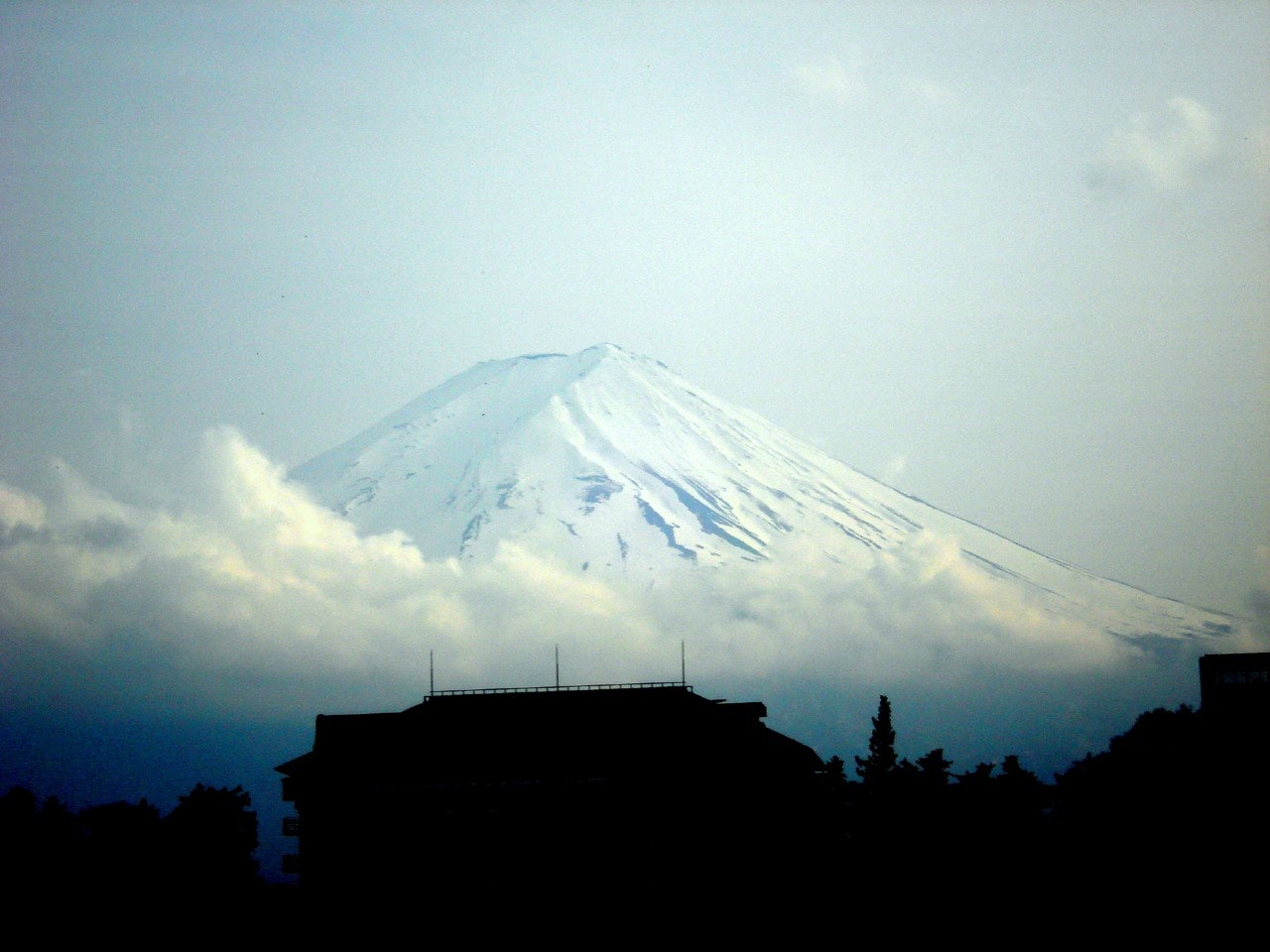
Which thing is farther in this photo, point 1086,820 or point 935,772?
point 935,772

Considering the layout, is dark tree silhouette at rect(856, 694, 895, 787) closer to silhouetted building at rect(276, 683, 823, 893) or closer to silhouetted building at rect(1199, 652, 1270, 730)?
silhouetted building at rect(1199, 652, 1270, 730)

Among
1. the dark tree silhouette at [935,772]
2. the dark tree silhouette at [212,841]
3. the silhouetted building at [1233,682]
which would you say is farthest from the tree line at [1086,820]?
the dark tree silhouette at [212,841]

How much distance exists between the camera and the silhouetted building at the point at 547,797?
173 feet

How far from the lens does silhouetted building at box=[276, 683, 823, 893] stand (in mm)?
52719

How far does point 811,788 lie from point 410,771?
14694 millimetres

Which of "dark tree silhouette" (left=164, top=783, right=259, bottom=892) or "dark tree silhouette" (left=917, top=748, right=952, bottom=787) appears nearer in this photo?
"dark tree silhouette" (left=164, top=783, right=259, bottom=892)

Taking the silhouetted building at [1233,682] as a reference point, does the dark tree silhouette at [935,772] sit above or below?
below

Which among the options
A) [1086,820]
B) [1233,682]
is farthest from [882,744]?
[1086,820]

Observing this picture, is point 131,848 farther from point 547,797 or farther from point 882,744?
point 882,744

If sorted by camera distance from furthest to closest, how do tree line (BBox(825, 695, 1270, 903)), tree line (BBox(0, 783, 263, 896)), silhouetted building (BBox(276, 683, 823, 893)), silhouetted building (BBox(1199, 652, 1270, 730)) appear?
silhouetted building (BBox(1199, 652, 1270, 730))
tree line (BBox(0, 783, 263, 896))
silhouetted building (BBox(276, 683, 823, 893))
tree line (BBox(825, 695, 1270, 903))

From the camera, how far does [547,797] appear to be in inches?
2149

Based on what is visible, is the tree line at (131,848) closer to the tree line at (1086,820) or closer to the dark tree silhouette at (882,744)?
the tree line at (1086,820)

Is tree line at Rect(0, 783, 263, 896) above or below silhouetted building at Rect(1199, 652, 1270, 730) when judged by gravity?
below

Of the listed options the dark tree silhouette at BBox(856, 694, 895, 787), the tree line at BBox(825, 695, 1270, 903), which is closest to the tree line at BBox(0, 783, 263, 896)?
the tree line at BBox(825, 695, 1270, 903)
